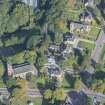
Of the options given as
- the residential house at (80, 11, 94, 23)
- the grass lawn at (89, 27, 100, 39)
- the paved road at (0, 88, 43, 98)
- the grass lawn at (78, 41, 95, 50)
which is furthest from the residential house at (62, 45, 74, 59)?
the paved road at (0, 88, 43, 98)

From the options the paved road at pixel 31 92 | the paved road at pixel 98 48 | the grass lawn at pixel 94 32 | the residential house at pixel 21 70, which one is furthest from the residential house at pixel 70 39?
the paved road at pixel 31 92

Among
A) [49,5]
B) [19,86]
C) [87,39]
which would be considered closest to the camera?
[19,86]

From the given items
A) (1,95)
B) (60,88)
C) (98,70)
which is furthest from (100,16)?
(1,95)

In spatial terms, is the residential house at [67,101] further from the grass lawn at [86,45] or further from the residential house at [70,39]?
the residential house at [70,39]

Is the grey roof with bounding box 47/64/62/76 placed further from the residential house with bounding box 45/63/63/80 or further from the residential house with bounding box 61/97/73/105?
the residential house with bounding box 61/97/73/105

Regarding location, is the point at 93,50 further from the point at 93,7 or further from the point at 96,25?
the point at 93,7
